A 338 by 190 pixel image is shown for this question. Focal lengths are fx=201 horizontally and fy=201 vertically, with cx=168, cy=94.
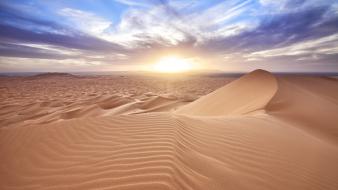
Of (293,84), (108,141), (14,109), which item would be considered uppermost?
(293,84)

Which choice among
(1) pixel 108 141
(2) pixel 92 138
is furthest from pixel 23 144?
(1) pixel 108 141

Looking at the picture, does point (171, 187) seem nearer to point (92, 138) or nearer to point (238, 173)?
point (238, 173)

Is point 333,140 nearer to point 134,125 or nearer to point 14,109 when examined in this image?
point 134,125

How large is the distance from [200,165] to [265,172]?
0.79 meters

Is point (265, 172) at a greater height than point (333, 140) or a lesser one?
greater

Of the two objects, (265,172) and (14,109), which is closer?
(265,172)


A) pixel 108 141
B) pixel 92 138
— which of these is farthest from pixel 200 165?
pixel 92 138

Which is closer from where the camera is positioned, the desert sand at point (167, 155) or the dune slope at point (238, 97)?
the desert sand at point (167, 155)

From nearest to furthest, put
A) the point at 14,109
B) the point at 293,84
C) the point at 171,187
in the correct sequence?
1. the point at 171,187
2. the point at 14,109
3. the point at 293,84

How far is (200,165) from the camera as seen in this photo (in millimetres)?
2262

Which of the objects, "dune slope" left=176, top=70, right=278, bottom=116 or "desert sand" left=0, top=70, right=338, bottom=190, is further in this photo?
"dune slope" left=176, top=70, right=278, bottom=116

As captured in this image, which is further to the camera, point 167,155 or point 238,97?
point 238,97

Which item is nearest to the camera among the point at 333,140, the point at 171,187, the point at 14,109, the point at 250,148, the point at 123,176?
the point at 171,187

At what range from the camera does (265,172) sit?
7.75 ft
